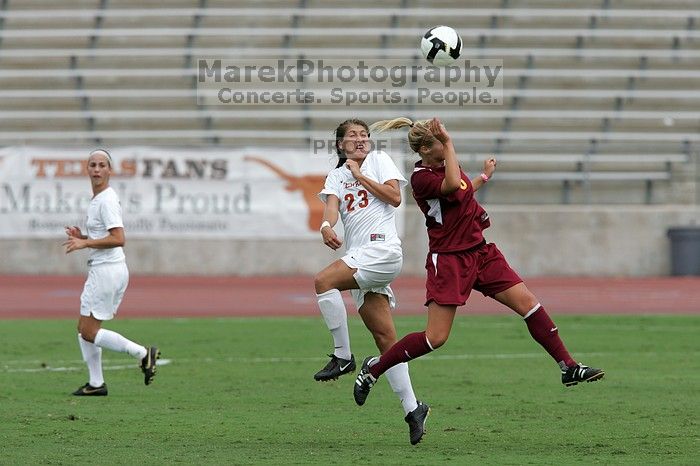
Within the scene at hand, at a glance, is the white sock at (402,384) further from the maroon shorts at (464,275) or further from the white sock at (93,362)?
the white sock at (93,362)

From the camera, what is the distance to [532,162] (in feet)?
89.0

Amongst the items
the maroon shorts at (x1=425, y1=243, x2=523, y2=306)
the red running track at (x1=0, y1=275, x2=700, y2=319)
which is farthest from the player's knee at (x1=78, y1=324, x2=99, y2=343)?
the red running track at (x1=0, y1=275, x2=700, y2=319)

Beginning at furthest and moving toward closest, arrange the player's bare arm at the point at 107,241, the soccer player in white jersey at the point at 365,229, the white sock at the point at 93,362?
the white sock at the point at 93,362 → the player's bare arm at the point at 107,241 → the soccer player in white jersey at the point at 365,229

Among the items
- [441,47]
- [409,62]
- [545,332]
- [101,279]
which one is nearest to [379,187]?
[545,332]

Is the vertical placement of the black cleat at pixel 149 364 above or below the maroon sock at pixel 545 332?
below

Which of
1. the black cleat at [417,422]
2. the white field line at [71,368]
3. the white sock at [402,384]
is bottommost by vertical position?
the white field line at [71,368]

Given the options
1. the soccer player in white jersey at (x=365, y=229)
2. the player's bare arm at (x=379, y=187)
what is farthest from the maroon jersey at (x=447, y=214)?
the soccer player in white jersey at (x=365, y=229)

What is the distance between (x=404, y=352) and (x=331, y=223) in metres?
1.05

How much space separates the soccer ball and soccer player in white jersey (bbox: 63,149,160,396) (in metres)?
3.22

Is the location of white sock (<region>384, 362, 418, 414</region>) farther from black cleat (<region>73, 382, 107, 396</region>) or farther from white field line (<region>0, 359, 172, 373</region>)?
white field line (<region>0, 359, 172, 373</region>)

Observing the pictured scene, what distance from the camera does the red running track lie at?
1955 centimetres

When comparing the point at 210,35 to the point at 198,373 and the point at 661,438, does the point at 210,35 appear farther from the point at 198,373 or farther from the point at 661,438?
the point at 661,438

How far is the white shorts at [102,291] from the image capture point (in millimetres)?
10953

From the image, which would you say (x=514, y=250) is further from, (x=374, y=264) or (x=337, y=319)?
(x=374, y=264)
